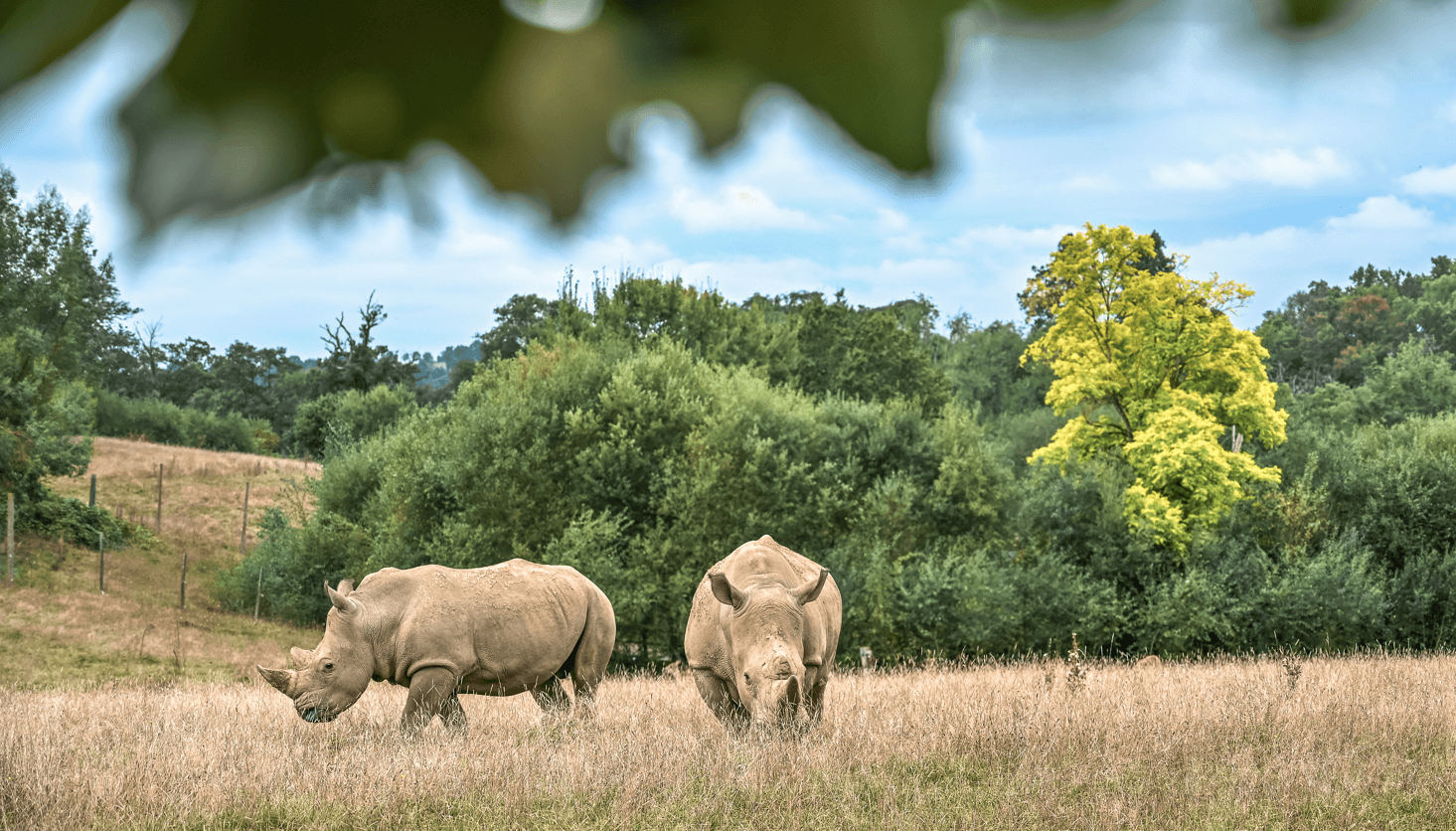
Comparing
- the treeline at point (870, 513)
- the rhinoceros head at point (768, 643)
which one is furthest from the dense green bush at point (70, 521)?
the rhinoceros head at point (768, 643)

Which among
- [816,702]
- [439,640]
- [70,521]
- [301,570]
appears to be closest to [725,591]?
[816,702]

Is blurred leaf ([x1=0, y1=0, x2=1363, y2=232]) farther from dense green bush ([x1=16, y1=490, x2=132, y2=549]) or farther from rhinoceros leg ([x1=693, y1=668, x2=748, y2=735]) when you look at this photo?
dense green bush ([x1=16, y1=490, x2=132, y2=549])

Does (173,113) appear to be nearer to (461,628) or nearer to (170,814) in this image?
(170,814)

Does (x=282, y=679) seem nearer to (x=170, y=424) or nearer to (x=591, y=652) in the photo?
(x=591, y=652)

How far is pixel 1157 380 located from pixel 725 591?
2544 cm

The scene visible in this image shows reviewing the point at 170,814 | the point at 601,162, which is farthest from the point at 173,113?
the point at 170,814

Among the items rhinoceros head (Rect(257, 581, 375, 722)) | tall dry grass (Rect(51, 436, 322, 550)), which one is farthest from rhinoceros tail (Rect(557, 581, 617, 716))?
tall dry grass (Rect(51, 436, 322, 550))

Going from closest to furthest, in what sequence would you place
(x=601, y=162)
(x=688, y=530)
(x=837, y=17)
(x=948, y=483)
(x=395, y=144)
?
(x=837, y=17)
(x=395, y=144)
(x=601, y=162)
(x=688, y=530)
(x=948, y=483)

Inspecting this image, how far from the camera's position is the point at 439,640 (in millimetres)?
8852

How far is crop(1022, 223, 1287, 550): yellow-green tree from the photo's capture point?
27.5 m

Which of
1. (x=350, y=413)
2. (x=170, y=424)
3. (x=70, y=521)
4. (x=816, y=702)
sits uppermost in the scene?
(x=350, y=413)

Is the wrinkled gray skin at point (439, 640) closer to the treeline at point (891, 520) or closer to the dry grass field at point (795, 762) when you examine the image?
the dry grass field at point (795, 762)

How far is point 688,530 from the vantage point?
26922mm

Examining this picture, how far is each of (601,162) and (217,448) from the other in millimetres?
83950
